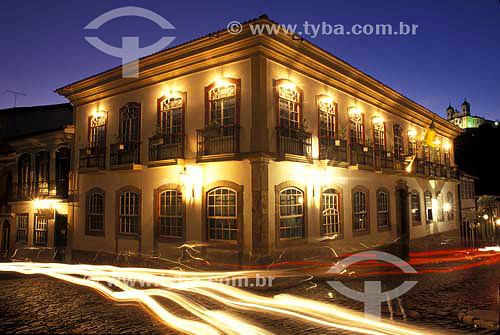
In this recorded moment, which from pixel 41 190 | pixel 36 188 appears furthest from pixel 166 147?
pixel 36 188

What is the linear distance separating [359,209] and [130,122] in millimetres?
11511

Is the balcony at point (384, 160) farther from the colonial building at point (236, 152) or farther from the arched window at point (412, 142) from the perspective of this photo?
the arched window at point (412, 142)

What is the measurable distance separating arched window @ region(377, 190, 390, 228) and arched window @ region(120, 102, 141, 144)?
41.0 feet

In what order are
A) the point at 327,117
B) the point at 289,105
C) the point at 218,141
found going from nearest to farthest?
the point at 218,141, the point at 289,105, the point at 327,117

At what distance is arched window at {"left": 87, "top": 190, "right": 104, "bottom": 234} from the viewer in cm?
1723

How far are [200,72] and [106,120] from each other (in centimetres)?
623

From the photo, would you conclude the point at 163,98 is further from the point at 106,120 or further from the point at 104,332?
the point at 104,332

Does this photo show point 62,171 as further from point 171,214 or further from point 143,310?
point 143,310

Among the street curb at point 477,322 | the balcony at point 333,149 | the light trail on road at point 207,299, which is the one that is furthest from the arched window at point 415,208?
the street curb at point 477,322

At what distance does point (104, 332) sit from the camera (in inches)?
263

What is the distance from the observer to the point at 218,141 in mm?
13047

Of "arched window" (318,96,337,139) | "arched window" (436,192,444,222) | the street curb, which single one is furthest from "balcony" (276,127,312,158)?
"arched window" (436,192,444,222)

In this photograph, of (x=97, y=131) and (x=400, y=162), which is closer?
(x=97, y=131)

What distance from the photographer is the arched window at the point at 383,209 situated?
18.7 m
